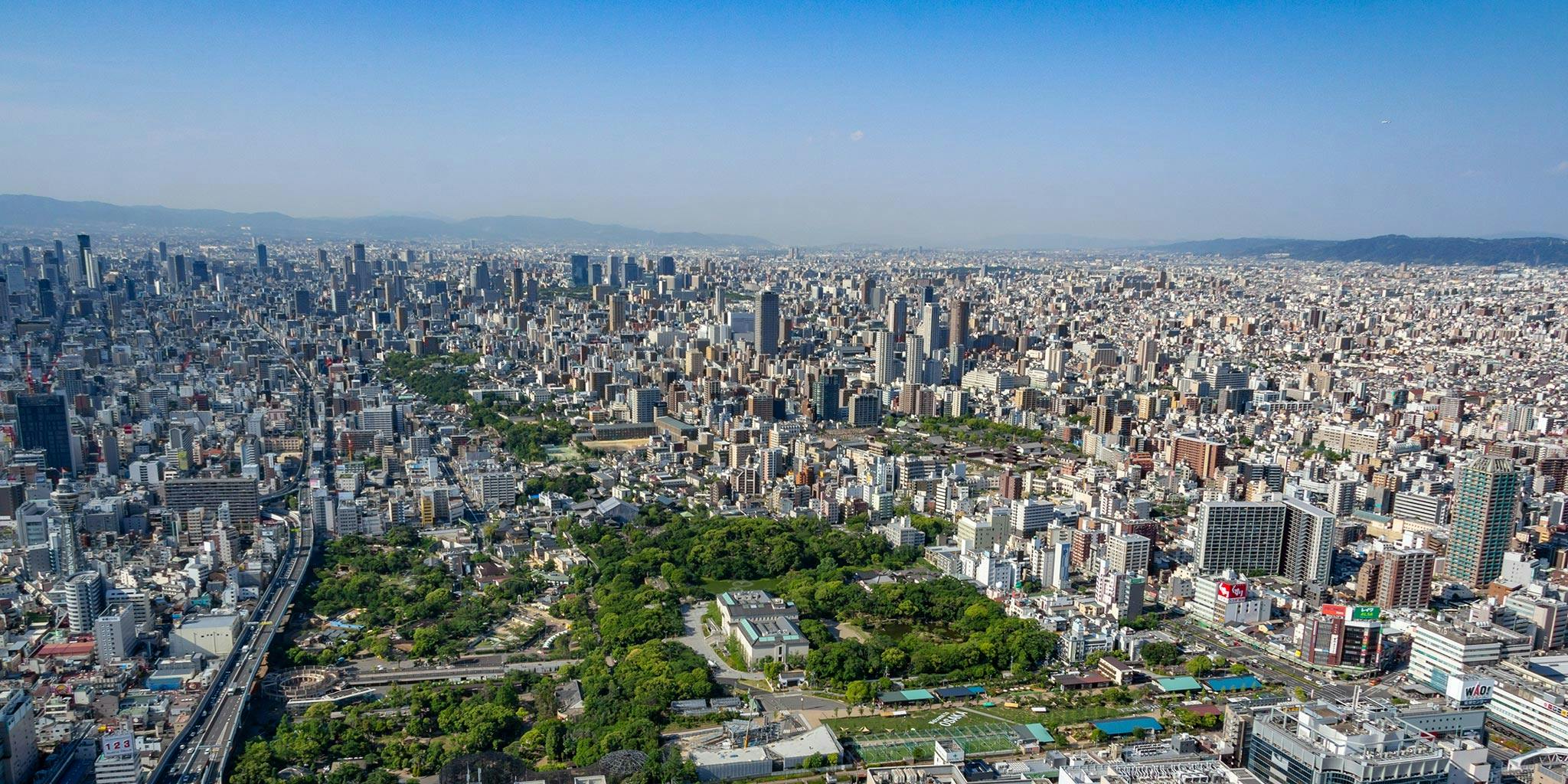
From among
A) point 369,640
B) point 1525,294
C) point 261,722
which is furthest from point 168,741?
point 1525,294

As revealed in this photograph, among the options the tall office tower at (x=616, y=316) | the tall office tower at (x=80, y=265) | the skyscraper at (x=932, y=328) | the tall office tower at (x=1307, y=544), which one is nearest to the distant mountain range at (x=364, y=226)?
the tall office tower at (x=80, y=265)

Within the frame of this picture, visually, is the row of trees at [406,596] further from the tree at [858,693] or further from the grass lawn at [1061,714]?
the grass lawn at [1061,714]

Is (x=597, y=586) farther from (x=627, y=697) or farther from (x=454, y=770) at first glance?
(x=454, y=770)

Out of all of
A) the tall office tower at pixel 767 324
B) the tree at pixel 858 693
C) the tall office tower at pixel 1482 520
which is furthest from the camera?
the tall office tower at pixel 767 324

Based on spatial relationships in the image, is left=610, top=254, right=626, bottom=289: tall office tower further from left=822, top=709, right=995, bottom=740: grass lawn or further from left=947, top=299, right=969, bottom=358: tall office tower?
left=822, top=709, right=995, bottom=740: grass lawn

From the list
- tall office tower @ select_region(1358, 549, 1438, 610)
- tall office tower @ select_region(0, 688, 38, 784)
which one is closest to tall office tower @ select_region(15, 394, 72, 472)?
tall office tower @ select_region(0, 688, 38, 784)

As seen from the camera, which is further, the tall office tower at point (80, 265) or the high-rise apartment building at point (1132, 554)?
the tall office tower at point (80, 265)
